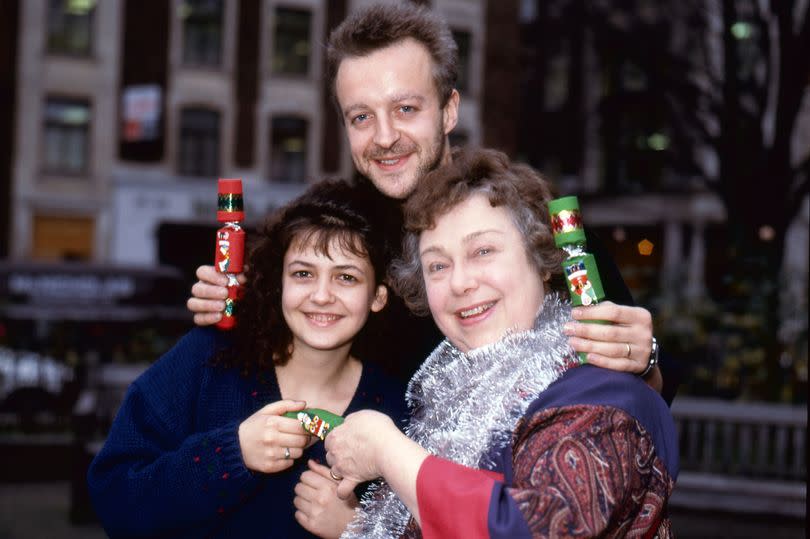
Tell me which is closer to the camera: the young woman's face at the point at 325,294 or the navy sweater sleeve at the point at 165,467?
the navy sweater sleeve at the point at 165,467

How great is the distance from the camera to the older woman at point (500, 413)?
170 cm

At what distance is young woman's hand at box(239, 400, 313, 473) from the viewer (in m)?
2.29

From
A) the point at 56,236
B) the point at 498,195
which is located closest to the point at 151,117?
the point at 56,236

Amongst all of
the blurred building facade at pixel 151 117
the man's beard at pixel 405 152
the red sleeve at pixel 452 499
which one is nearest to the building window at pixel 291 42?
the blurred building facade at pixel 151 117

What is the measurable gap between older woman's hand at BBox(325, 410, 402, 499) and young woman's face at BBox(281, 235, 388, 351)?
0.52 metres

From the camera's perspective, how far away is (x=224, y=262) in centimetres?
268

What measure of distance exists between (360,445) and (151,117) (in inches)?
747

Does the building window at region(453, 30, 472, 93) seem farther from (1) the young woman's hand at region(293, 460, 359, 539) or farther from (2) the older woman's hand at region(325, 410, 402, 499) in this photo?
(2) the older woman's hand at region(325, 410, 402, 499)

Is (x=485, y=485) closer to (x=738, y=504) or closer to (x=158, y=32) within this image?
(x=738, y=504)

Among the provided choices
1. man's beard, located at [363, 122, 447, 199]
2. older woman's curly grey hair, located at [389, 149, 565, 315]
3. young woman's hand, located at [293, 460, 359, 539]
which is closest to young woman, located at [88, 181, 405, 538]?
young woman's hand, located at [293, 460, 359, 539]

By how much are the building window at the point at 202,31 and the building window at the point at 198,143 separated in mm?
1181

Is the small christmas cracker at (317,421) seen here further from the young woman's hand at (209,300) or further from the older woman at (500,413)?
the young woman's hand at (209,300)

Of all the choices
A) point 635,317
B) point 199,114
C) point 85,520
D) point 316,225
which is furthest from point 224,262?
point 199,114

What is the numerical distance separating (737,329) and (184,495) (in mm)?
6534
